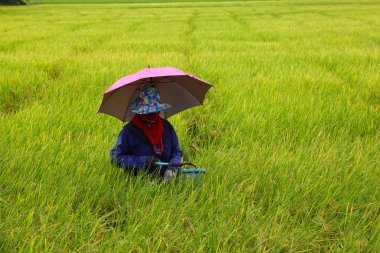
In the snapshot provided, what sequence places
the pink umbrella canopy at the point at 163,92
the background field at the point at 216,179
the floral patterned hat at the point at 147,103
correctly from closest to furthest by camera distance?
1. the background field at the point at 216,179
2. the floral patterned hat at the point at 147,103
3. the pink umbrella canopy at the point at 163,92

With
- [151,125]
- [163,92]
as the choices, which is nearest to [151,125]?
[151,125]

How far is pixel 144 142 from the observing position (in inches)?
63.8

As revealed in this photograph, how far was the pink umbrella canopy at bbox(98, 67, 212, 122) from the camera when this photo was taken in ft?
5.42

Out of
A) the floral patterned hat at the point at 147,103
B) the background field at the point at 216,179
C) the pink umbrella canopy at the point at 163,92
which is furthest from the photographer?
the pink umbrella canopy at the point at 163,92

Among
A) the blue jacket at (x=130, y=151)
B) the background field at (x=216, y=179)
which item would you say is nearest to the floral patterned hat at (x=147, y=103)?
the blue jacket at (x=130, y=151)

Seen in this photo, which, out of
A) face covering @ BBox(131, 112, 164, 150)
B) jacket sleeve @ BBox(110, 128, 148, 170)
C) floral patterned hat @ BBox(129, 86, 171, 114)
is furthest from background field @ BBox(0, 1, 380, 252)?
floral patterned hat @ BBox(129, 86, 171, 114)

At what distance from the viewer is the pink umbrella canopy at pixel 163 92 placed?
5.42 feet

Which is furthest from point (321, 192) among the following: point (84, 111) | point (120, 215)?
point (84, 111)

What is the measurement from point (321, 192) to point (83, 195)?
3.35 feet

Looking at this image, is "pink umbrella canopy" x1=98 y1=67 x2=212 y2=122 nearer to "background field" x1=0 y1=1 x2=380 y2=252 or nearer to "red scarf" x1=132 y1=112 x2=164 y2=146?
"red scarf" x1=132 y1=112 x2=164 y2=146

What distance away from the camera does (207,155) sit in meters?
A: 1.93

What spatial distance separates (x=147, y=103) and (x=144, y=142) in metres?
0.19

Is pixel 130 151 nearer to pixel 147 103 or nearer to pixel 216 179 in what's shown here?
pixel 147 103

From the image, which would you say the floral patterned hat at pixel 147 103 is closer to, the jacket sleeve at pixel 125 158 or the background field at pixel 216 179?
the jacket sleeve at pixel 125 158
